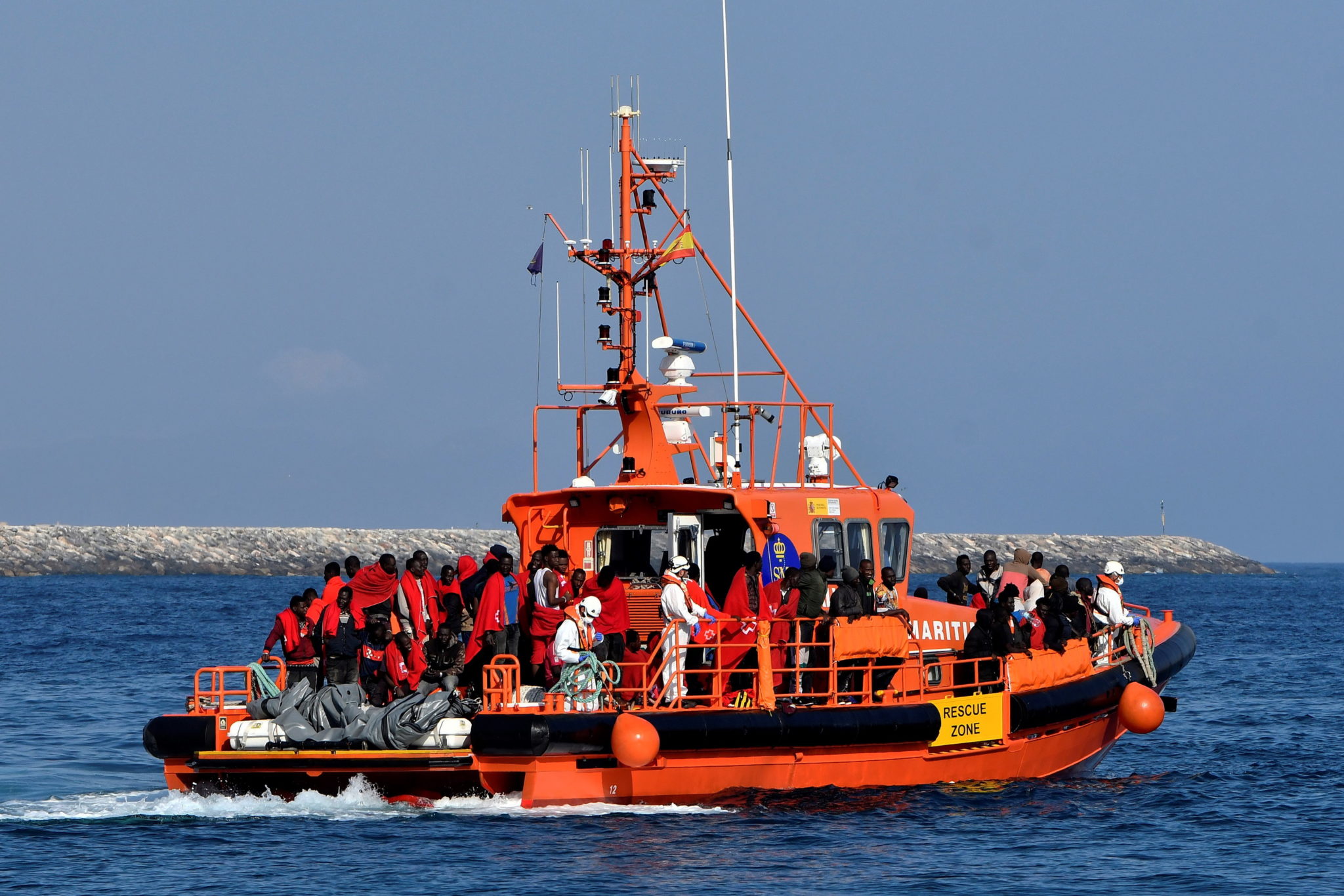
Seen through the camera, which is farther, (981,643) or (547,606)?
(981,643)

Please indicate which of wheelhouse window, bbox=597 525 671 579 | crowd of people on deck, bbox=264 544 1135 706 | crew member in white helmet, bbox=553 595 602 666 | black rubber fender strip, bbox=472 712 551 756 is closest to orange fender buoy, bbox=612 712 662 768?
crowd of people on deck, bbox=264 544 1135 706

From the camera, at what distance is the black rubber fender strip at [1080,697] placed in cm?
1270

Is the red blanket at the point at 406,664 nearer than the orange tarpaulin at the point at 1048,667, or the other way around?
the red blanket at the point at 406,664

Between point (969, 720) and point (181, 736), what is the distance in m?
5.80

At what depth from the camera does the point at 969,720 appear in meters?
12.4

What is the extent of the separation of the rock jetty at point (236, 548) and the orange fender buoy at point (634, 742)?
7151 cm

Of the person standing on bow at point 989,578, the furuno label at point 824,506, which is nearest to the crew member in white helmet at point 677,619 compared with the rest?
the furuno label at point 824,506

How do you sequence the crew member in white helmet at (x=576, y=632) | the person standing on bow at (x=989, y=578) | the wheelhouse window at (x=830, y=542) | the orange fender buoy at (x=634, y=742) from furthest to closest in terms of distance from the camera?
the person standing on bow at (x=989, y=578), the wheelhouse window at (x=830, y=542), the crew member in white helmet at (x=576, y=632), the orange fender buoy at (x=634, y=742)

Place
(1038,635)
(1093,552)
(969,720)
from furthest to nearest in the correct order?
(1093,552) → (1038,635) → (969,720)

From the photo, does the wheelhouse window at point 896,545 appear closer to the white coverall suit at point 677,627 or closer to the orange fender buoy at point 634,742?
the white coverall suit at point 677,627

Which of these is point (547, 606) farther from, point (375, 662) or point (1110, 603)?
point (1110, 603)

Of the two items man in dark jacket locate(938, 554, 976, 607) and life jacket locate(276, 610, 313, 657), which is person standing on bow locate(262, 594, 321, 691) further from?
man in dark jacket locate(938, 554, 976, 607)

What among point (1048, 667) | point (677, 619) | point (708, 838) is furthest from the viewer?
point (1048, 667)

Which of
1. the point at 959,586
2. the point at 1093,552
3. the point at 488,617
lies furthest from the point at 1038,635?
the point at 1093,552
